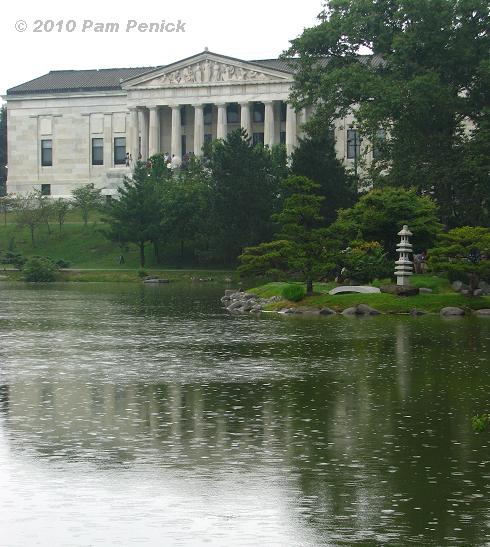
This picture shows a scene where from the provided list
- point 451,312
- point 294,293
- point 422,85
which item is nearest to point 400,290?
point 451,312

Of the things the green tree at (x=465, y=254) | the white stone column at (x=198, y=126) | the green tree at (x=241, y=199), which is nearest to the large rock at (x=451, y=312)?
the green tree at (x=465, y=254)

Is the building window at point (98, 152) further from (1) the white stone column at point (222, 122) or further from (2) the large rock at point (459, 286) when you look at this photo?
(2) the large rock at point (459, 286)

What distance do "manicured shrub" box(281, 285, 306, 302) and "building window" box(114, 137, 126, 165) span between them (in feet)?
329

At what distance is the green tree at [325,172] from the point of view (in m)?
84.2

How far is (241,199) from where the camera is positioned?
9381 cm

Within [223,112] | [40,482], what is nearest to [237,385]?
[40,482]

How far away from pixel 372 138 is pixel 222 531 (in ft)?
216

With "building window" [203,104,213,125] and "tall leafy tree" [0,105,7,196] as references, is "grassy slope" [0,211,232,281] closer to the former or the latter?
"building window" [203,104,213,125]

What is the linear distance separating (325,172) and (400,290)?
2635cm

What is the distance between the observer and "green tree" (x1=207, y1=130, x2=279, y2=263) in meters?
93.5

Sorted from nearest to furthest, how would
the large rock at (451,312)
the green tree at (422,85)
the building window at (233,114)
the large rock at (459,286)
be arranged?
the large rock at (451,312)
the large rock at (459,286)
the green tree at (422,85)
the building window at (233,114)

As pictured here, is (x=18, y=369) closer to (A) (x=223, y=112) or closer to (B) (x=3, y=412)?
(B) (x=3, y=412)

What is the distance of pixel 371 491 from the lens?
18.8m

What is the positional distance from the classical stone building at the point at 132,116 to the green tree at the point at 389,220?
71.0 metres
